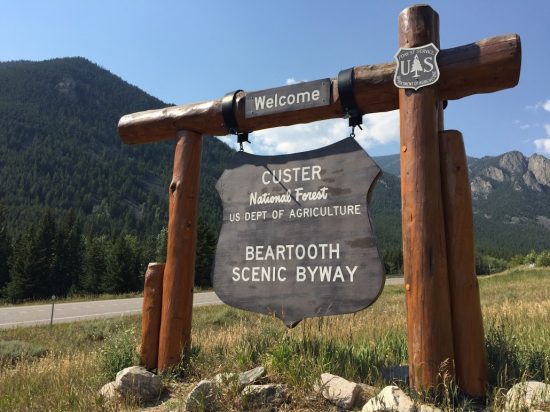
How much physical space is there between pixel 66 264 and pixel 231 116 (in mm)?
53450

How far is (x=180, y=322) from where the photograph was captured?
4.84 metres

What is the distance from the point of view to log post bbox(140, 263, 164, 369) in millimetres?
4902

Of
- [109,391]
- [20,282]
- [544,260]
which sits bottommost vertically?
[20,282]

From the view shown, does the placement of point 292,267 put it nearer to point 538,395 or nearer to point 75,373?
point 538,395

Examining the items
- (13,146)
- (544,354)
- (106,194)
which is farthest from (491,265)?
(13,146)

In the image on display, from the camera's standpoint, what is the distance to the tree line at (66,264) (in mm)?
44438

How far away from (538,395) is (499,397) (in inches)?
11.4

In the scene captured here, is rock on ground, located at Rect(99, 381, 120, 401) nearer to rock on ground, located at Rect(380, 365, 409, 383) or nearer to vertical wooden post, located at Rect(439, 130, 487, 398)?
rock on ground, located at Rect(380, 365, 409, 383)

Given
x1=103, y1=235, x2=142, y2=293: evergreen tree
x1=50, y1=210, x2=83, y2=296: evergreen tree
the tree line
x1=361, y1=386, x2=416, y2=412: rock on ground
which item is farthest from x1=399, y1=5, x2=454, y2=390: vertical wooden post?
x1=50, y1=210, x2=83, y2=296: evergreen tree

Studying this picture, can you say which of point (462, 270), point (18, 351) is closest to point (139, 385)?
point (462, 270)

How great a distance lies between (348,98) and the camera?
14.7 feet

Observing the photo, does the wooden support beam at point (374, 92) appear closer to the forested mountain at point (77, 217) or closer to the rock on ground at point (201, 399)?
the forested mountain at point (77, 217)

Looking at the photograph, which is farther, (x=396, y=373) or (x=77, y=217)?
(x=77, y=217)

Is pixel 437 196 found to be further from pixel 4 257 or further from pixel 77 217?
pixel 77 217
